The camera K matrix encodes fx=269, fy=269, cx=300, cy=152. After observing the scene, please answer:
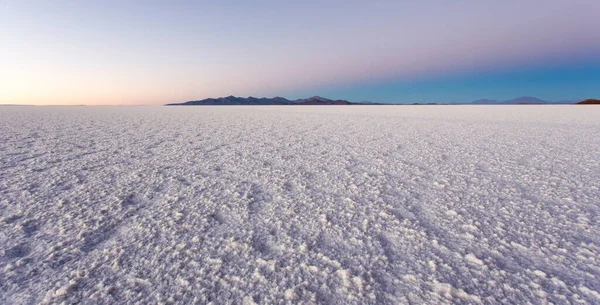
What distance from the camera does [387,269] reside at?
1.07 m

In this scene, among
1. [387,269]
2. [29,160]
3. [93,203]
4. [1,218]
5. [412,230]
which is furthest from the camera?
[29,160]

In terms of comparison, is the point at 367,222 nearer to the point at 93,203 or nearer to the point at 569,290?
the point at 569,290

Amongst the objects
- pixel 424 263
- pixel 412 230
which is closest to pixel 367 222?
pixel 412 230

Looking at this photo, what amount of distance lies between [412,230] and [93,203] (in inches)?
76.2

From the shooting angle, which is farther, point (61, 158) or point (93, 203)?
point (61, 158)

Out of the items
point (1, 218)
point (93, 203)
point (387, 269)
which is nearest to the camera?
point (387, 269)

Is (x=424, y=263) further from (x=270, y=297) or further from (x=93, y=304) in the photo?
(x=93, y=304)

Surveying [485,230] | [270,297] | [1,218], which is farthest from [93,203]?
[485,230]

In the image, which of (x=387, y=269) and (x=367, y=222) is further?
(x=367, y=222)

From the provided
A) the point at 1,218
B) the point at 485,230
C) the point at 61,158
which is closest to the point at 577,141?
the point at 485,230

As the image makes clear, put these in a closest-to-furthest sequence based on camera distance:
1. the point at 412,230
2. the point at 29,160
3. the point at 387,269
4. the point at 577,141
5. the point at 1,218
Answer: the point at 387,269 < the point at 412,230 < the point at 1,218 < the point at 29,160 < the point at 577,141

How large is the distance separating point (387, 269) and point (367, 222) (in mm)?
409

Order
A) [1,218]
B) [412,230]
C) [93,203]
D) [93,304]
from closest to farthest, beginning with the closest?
[93,304] → [412,230] → [1,218] → [93,203]

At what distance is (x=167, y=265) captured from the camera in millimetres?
1097
